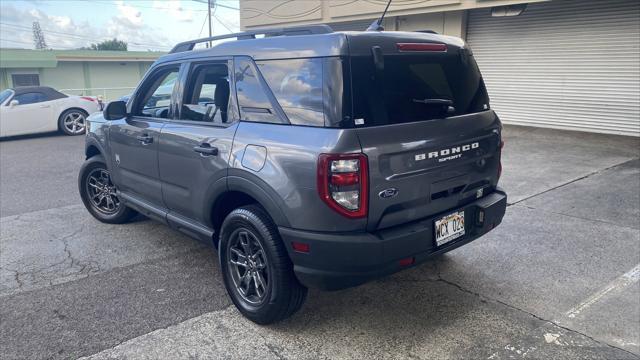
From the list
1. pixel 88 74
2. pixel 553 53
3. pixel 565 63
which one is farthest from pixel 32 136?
pixel 88 74

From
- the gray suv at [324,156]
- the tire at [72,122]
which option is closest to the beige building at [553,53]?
the gray suv at [324,156]

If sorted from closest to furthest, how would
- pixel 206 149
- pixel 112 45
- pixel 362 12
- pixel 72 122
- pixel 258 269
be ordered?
pixel 258 269 → pixel 206 149 → pixel 72 122 → pixel 362 12 → pixel 112 45

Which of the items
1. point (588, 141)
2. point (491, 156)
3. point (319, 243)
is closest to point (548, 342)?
point (491, 156)

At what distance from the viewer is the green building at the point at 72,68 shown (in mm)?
30719

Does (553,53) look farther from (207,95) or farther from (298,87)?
(298,87)

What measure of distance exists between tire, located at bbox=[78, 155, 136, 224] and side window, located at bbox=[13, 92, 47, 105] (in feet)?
27.1

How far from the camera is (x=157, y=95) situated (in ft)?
14.8

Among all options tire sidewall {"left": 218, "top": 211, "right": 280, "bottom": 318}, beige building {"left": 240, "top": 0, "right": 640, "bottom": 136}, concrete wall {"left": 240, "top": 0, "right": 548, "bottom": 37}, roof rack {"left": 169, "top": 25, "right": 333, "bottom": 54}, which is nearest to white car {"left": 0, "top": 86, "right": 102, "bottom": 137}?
concrete wall {"left": 240, "top": 0, "right": 548, "bottom": 37}

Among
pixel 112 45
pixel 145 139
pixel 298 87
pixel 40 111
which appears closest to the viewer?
pixel 298 87

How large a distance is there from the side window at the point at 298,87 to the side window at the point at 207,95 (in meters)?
0.48

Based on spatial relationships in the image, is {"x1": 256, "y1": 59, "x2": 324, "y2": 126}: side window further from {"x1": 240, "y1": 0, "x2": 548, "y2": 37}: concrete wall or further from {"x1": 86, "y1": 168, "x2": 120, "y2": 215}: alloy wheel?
{"x1": 240, "y1": 0, "x2": 548, "y2": 37}: concrete wall

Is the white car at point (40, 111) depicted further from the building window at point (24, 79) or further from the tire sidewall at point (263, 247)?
the building window at point (24, 79)

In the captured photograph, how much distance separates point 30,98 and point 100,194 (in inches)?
338

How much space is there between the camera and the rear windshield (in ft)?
9.27
